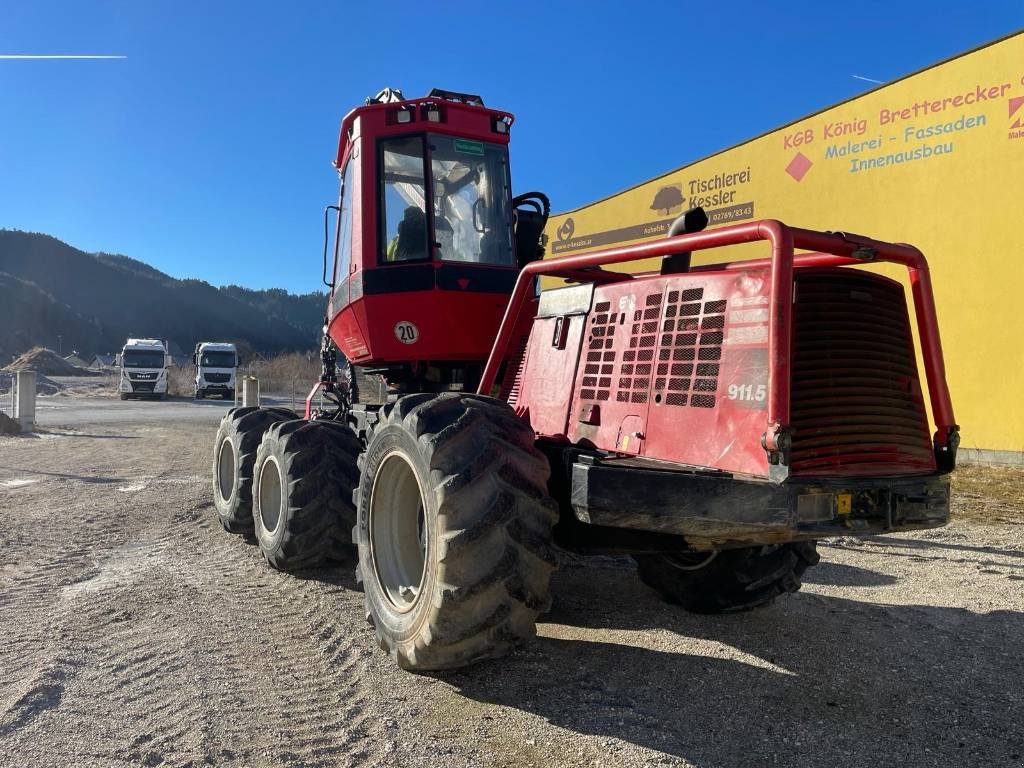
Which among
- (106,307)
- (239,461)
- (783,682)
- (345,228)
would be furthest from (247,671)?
(106,307)

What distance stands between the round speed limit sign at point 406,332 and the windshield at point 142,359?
29.7 meters

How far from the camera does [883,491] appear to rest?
2945 millimetres

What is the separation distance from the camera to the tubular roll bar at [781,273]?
8.96 ft

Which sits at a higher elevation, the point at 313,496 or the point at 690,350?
the point at 690,350

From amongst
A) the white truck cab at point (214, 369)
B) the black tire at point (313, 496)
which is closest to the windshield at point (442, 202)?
the black tire at point (313, 496)

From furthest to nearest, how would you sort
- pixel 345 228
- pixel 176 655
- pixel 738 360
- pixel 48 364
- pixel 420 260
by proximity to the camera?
pixel 48 364, pixel 345 228, pixel 420 260, pixel 176 655, pixel 738 360

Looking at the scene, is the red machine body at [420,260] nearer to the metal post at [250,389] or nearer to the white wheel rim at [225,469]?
the white wheel rim at [225,469]

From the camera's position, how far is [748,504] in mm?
2785

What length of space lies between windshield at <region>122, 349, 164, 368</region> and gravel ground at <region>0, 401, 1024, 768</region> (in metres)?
28.0

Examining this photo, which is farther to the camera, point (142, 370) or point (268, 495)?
point (142, 370)

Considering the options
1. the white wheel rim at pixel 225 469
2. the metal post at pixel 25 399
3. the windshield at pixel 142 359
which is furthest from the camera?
the windshield at pixel 142 359

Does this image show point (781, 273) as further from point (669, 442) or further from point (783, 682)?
point (783, 682)

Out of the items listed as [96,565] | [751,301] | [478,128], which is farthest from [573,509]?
[96,565]

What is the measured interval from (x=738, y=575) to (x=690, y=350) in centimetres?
158
